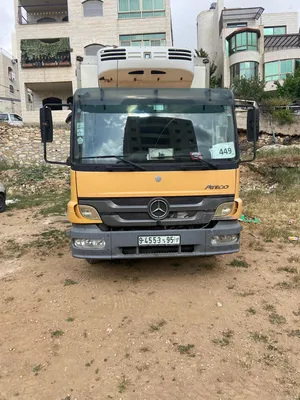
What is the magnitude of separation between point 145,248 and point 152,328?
1112mm

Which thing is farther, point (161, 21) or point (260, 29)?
point (260, 29)

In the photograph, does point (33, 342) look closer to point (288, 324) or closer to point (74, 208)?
point (74, 208)

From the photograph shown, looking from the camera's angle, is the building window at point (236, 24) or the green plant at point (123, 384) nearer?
the green plant at point (123, 384)

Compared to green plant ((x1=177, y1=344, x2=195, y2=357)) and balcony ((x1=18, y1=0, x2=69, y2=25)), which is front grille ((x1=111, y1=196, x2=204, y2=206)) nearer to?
green plant ((x1=177, y1=344, x2=195, y2=357))

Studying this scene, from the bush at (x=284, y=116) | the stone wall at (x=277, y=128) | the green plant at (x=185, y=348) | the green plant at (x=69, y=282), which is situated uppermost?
the bush at (x=284, y=116)

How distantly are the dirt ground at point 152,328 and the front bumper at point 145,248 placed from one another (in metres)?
0.50

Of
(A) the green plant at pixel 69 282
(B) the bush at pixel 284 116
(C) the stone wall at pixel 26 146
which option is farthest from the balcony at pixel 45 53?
(A) the green plant at pixel 69 282

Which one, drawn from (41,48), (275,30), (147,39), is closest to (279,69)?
(275,30)

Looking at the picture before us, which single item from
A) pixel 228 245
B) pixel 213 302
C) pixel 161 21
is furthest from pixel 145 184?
pixel 161 21

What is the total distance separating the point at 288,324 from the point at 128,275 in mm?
2263

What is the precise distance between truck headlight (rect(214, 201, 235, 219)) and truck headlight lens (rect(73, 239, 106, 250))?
154 centimetres

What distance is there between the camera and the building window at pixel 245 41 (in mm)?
33719

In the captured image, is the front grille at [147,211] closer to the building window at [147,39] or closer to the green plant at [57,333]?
the green plant at [57,333]

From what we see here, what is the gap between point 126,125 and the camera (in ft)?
14.0
